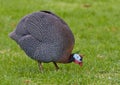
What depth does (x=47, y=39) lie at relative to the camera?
7098 mm

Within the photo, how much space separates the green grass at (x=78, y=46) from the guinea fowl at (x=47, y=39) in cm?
24

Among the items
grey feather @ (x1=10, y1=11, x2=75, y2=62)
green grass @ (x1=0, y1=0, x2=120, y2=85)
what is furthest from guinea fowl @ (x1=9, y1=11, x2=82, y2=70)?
green grass @ (x1=0, y1=0, x2=120, y2=85)

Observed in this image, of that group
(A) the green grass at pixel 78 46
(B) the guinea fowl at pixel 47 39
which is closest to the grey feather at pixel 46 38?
(B) the guinea fowl at pixel 47 39

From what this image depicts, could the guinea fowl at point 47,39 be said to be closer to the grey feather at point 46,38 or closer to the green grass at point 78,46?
the grey feather at point 46,38

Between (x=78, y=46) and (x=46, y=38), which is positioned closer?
(x=46, y=38)

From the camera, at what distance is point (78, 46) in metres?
9.89

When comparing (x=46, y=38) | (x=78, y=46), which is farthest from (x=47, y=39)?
(x=78, y=46)

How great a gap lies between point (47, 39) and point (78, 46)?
2.84 m

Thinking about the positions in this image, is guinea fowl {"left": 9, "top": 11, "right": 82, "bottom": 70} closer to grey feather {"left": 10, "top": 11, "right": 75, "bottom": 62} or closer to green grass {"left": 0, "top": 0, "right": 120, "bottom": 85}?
grey feather {"left": 10, "top": 11, "right": 75, "bottom": 62}

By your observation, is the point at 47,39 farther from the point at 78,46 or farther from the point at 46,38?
the point at 78,46

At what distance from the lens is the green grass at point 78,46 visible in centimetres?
695

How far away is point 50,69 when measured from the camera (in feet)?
25.3

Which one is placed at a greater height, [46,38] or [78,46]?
[46,38]

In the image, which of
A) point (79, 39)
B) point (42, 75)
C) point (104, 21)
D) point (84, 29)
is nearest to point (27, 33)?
point (42, 75)
